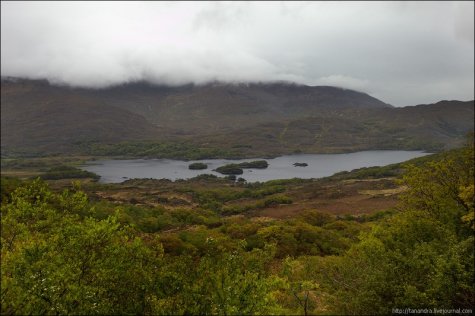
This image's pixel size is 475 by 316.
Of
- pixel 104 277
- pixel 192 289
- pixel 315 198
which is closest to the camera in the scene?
pixel 192 289

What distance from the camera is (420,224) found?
94.8ft

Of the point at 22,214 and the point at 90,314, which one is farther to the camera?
the point at 22,214

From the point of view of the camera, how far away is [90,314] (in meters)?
13.2

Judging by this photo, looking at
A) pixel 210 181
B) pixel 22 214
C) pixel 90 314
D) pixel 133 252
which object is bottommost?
pixel 210 181

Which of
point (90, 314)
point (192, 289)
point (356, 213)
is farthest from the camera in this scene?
point (356, 213)

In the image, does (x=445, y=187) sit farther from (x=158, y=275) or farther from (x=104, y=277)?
(x=104, y=277)

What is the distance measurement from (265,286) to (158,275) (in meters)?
4.46

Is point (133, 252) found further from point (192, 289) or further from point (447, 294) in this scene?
point (447, 294)

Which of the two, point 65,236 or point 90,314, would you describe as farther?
point 65,236

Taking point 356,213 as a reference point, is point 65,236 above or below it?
above

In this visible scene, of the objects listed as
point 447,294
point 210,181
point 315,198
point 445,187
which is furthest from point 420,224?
point 210,181

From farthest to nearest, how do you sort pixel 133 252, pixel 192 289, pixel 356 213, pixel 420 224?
pixel 356 213 < pixel 420 224 < pixel 133 252 < pixel 192 289

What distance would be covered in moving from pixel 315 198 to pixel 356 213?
27976 mm

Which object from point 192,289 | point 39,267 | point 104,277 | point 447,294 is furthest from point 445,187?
point 39,267
